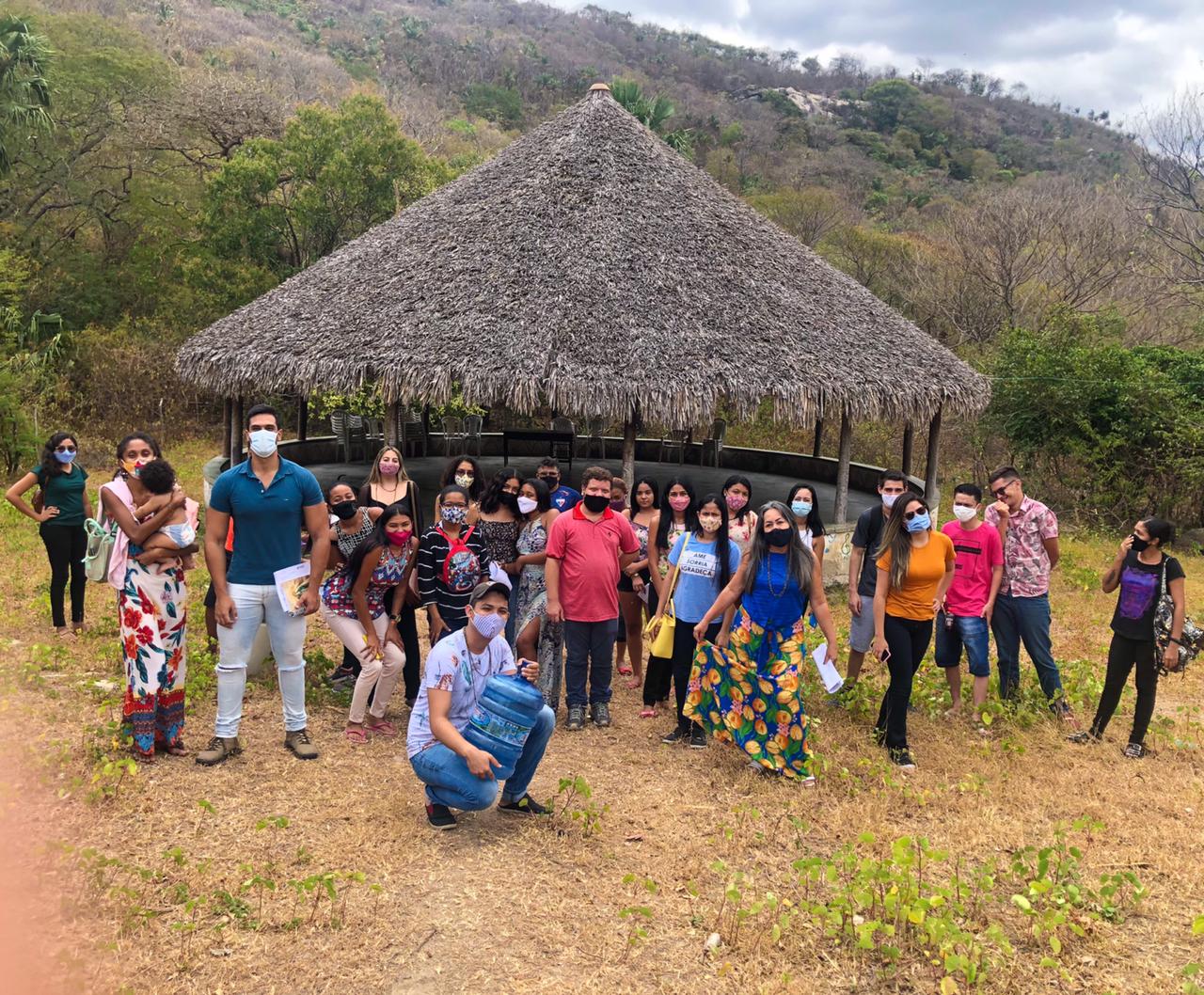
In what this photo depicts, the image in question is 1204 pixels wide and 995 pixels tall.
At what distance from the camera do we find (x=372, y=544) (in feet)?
17.4

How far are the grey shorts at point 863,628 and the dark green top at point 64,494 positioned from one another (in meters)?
6.00

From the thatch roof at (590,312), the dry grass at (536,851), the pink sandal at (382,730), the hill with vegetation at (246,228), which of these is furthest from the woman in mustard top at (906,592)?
the hill with vegetation at (246,228)

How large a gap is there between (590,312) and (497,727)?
Answer: 7.44 metres

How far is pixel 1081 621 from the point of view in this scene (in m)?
9.78

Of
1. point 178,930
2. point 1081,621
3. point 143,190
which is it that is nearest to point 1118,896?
point 178,930

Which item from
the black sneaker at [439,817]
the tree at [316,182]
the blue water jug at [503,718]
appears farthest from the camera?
the tree at [316,182]

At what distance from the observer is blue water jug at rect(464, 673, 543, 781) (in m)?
4.14

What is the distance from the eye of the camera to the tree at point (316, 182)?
22297 millimetres

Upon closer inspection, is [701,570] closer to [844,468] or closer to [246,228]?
[844,468]

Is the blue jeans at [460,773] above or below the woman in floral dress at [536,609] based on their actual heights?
below

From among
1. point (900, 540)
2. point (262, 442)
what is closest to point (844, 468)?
point (900, 540)

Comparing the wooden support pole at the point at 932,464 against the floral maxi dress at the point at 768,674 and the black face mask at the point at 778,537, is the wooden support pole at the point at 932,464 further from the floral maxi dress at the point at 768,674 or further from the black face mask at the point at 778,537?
the black face mask at the point at 778,537

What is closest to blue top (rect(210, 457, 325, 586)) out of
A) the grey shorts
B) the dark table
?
the grey shorts

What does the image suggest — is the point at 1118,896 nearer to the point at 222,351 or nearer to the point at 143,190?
the point at 222,351
